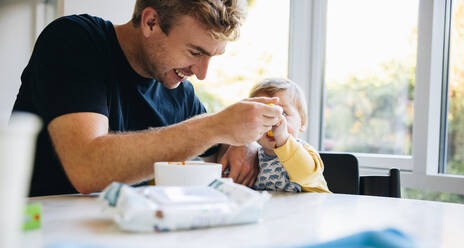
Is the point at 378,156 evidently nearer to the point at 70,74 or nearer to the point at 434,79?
the point at 434,79

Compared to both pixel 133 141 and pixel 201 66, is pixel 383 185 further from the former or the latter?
pixel 133 141

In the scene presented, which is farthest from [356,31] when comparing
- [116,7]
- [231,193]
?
[231,193]

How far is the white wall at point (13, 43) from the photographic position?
7.72ft

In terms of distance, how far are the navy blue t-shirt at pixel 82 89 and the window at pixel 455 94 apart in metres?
1.21

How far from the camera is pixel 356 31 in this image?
2.42 meters

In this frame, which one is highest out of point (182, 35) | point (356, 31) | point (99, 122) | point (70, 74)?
point (356, 31)

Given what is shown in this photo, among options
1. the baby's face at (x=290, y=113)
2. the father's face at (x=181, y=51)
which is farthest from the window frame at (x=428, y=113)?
the father's face at (x=181, y=51)

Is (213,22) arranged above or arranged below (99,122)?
above

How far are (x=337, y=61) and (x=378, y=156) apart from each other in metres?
0.61

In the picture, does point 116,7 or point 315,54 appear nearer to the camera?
point 116,7

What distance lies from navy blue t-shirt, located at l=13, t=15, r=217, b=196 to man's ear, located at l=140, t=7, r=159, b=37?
4.1 inches

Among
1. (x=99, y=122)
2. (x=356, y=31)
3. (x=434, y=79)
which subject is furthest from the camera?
(x=356, y=31)

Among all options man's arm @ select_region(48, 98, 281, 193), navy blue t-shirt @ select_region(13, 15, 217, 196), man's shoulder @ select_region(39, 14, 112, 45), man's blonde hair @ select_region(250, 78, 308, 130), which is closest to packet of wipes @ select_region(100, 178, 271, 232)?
man's arm @ select_region(48, 98, 281, 193)

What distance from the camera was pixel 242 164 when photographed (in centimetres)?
137
